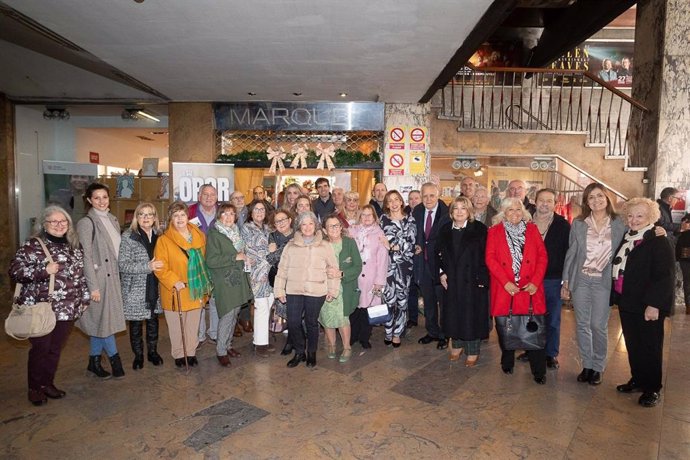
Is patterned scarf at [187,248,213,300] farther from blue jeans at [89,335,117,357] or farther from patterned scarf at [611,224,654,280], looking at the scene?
patterned scarf at [611,224,654,280]

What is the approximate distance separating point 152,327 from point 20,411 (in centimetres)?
109

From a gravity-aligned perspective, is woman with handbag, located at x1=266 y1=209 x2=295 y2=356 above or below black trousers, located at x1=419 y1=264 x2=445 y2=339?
above

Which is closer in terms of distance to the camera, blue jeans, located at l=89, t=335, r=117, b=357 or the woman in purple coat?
blue jeans, located at l=89, t=335, r=117, b=357

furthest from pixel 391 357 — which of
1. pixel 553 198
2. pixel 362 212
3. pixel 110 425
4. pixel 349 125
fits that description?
pixel 349 125

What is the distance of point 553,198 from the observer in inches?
145

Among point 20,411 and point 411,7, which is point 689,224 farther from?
point 20,411

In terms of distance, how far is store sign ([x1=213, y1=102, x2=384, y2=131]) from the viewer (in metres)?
7.36

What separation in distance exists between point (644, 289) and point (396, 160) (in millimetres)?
4800

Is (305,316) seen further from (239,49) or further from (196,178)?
(196,178)

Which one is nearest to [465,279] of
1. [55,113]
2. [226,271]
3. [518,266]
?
[518,266]

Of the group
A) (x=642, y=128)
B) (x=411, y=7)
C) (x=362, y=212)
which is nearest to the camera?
(x=411, y=7)

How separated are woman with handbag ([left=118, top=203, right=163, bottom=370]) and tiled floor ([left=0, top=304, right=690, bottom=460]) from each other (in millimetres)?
459

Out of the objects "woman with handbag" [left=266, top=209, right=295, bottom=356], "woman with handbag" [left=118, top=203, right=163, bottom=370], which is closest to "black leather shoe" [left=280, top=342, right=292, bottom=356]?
"woman with handbag" [left=266, top=209, right=295, bottom=356]

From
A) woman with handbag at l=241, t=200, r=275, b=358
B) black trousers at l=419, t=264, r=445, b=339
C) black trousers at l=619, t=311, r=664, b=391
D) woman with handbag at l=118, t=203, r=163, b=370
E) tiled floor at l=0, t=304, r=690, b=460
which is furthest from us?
black trousers at l=419, t=264, r=445, b=339
